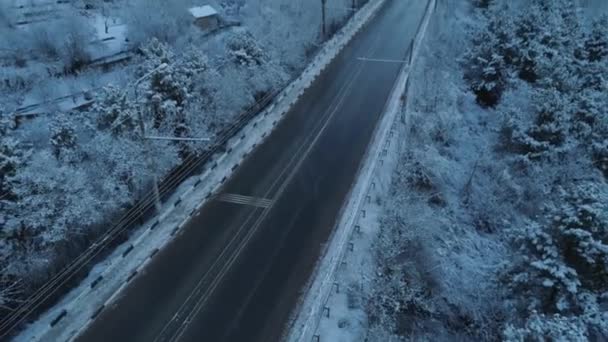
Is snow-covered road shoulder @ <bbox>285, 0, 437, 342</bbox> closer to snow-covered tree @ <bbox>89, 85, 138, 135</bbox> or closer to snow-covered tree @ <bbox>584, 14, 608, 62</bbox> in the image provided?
snow-covered tree @ <bbox>89, 85, 138, 135</bbox>

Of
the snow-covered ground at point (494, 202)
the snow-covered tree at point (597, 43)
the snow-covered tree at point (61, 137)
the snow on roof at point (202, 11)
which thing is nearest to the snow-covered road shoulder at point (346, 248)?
the snow-covered ground at point (494, 202)

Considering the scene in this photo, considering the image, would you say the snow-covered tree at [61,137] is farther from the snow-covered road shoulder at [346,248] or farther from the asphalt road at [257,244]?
the snow-covered road shoulder at [346,248]

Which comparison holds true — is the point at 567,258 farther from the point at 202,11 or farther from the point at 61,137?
the point at 202,11

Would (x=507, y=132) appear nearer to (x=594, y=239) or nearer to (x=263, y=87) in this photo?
(x=594, y=239)

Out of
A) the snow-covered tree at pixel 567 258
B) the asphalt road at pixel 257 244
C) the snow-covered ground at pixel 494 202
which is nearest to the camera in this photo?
the snow-covered tree at pixel 567 258

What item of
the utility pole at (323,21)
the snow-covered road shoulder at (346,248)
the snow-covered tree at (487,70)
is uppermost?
the utility pole at (323,21)

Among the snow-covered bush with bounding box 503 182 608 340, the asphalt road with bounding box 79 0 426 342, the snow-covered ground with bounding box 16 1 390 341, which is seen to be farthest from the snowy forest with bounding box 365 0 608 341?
the snow-covered ground with bounding box 16 1 390 341
